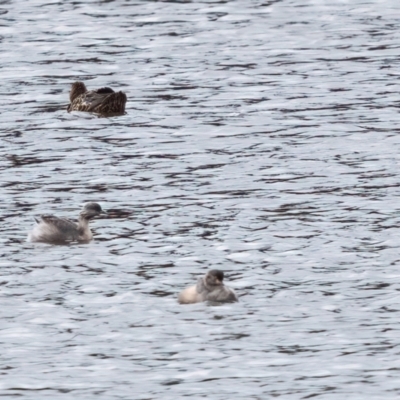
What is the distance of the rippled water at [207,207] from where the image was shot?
1502 cm

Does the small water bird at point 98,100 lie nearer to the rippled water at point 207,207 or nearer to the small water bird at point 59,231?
the rippled water at point 207,207

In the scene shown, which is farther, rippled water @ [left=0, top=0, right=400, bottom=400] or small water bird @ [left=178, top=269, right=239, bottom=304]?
small water bird @ [left=178, top=269, right=239, bottom=304]

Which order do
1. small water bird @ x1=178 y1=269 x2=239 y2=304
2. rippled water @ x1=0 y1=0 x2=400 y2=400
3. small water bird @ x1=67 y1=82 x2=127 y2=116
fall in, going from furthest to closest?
small water bird @ x1=67 y1=82 x2=127 y2=116 → small water bird @ x1=178 y1=269 x2=239 y2=304 → rippled water @ x1=0 y1=0 x2=400 y2=400

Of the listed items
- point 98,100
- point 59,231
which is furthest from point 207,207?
point 98,100

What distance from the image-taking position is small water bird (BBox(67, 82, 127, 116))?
2869 cm

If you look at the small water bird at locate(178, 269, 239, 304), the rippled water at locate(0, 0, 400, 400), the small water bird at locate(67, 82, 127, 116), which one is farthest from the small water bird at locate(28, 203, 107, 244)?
the small water bird at locate(67, 82, 127, 116)

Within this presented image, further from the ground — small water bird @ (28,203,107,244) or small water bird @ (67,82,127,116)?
small water bird @ (28,203,107,244)

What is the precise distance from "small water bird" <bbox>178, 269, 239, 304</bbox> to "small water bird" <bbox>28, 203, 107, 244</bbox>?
9.77 ft

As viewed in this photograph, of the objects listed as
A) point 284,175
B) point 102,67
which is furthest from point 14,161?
point 102,67

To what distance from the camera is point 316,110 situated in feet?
93.4

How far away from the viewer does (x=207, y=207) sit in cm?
2133

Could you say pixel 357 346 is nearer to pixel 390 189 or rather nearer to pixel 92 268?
pixel 92 268

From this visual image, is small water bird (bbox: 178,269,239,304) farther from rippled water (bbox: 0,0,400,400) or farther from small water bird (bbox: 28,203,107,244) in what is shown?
small water bird (bbox: 28,203,107,244)

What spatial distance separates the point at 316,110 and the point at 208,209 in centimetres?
776
